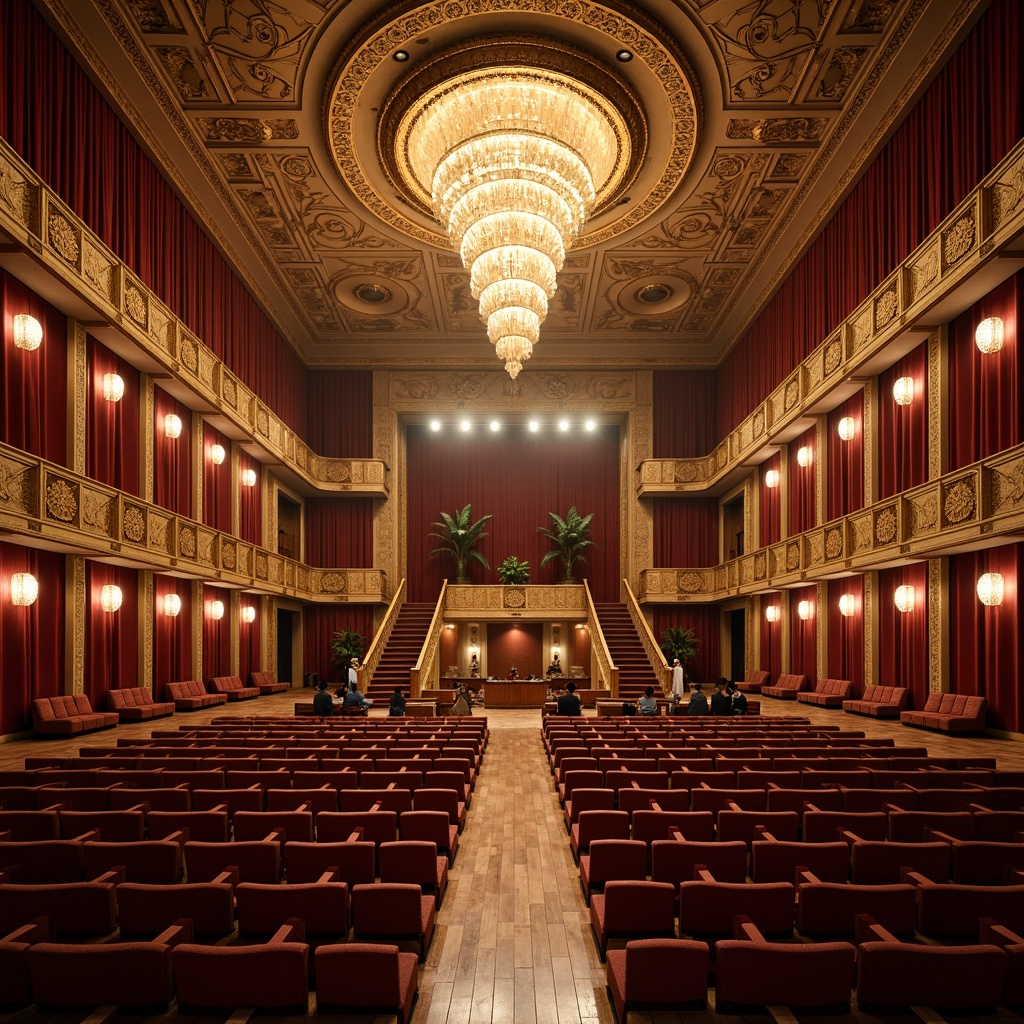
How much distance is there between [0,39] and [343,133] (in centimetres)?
549

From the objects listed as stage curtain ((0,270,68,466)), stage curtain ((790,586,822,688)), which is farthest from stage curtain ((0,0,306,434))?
stage curtain ((790,586,822,688))

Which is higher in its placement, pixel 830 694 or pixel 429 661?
pixel 429 661

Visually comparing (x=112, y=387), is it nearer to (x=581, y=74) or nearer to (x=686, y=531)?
(x=581, y=74)

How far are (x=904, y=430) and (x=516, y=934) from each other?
38.6 feet

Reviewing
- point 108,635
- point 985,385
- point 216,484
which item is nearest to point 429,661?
point 216,484

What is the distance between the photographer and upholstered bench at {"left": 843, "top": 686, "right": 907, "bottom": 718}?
42.9 feet

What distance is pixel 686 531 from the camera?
24.5 meters

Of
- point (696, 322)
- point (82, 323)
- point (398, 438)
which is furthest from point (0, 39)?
point (696, 322)

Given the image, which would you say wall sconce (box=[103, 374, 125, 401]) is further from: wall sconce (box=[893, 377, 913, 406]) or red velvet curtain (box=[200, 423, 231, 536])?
wall sconce (box=[893, 377, 913, 406])

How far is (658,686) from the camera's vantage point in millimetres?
19547

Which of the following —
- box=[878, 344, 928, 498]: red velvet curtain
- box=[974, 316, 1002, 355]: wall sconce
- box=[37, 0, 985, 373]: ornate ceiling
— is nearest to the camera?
box=[974, 316, 1002, 355]: wall sconce

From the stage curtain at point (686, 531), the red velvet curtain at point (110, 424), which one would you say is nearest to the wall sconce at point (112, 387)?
the red velvet curtain at point (110, 424)

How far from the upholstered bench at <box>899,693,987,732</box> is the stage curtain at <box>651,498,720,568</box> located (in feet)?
39.3

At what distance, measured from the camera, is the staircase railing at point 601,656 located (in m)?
17.6
